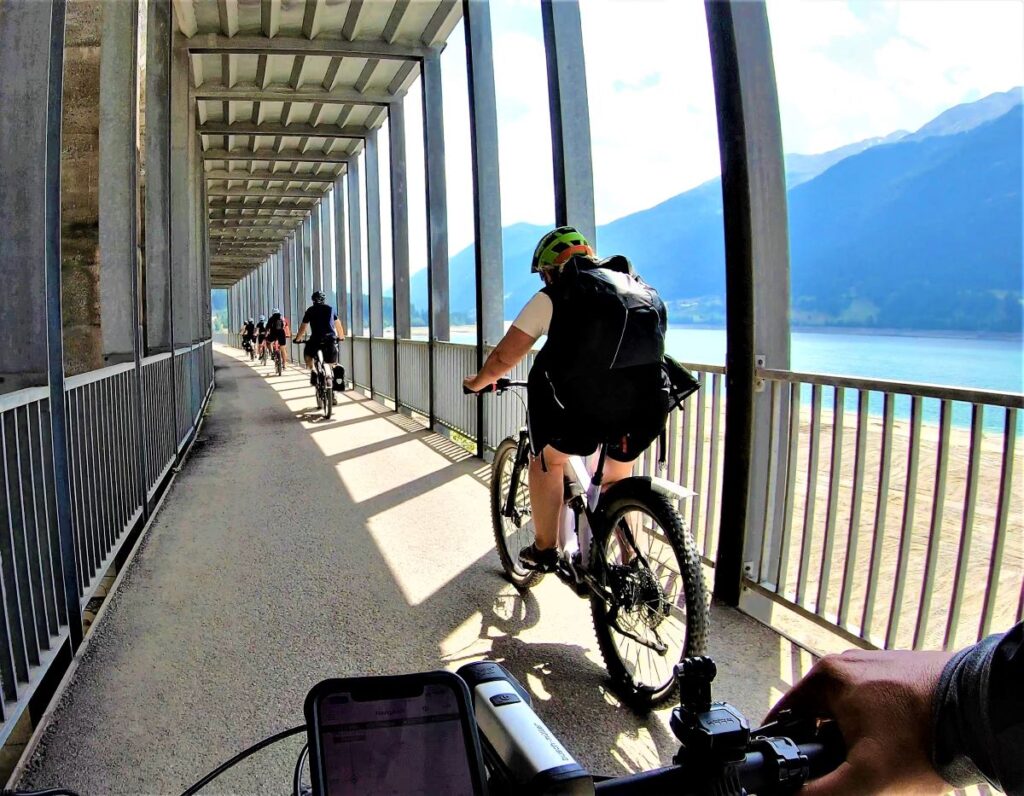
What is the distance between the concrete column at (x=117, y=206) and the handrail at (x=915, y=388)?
4222 millimetres

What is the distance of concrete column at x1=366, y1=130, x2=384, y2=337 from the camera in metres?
15.8

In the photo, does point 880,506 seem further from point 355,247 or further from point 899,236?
point 899,236

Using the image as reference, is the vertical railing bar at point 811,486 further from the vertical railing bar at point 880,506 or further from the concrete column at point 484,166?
the concrete column at point 484,166

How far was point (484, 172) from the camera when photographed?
8.15m

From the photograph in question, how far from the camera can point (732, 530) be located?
3.65m

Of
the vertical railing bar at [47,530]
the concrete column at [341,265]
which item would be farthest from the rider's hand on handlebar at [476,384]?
the concrete column at [341,265]

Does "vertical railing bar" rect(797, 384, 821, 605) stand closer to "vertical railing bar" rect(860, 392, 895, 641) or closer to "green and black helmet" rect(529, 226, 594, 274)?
"vertical railing bar" rect(860, 392, 895, 641)

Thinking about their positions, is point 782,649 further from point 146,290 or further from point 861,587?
point 146,290

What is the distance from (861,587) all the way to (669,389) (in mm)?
2321

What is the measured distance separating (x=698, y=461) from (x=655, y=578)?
142 centimetres

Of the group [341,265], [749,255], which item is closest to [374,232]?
[341,265]

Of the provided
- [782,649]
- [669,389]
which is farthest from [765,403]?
[782,649]

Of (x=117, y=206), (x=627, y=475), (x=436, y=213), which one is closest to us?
(x=627, y=475)

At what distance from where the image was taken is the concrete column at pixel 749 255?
11.5 ft
